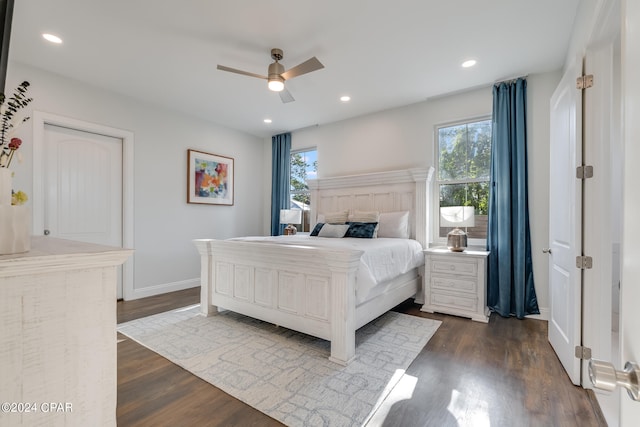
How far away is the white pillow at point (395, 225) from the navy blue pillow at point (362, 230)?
163 mm

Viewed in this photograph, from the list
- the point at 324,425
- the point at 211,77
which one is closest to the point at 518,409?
the point at 324,425

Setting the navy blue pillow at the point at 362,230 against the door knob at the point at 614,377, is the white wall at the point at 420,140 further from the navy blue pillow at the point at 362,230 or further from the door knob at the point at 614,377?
the door knob at the point at 614,377

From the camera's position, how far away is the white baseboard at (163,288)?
399 centimetres

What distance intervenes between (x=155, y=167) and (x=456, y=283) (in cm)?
435

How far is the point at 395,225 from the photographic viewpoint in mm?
Result: 3883

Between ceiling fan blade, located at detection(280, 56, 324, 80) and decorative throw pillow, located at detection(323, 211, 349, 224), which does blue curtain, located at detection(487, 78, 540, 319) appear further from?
ceiling fan blade, located at detection(280, 56, 324, 80)

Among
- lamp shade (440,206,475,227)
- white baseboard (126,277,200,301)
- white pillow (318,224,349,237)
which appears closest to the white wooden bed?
lamp shade (440,206,475,227)

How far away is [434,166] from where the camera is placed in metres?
4.05

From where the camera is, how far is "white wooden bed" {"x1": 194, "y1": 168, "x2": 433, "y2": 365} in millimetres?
2248

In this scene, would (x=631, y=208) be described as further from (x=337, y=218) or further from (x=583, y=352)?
(x=337, y=218)

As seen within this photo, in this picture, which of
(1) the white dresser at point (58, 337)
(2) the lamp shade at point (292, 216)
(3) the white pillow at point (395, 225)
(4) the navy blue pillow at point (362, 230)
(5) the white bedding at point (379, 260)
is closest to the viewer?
(1) the white dresser at point (58, 337)

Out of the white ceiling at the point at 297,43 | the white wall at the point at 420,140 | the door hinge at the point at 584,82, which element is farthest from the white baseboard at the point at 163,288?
the door hinge at the point at 584,82

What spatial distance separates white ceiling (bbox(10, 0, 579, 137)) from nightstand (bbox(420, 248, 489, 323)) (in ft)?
6.92

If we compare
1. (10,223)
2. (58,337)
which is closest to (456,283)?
(58,337)
